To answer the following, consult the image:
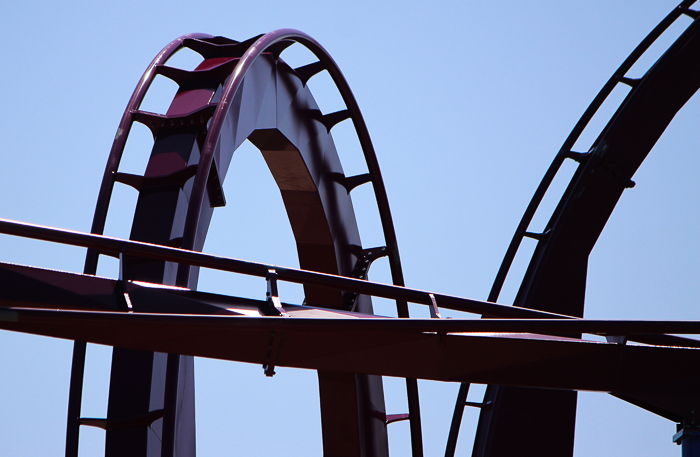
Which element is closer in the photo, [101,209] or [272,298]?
[272,298]

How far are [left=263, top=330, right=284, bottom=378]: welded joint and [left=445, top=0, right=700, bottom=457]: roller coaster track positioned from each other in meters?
7.28

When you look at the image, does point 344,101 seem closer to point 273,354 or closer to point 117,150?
point 117,150

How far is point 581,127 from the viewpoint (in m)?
12.9

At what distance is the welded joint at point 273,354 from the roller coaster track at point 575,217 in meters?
7.28

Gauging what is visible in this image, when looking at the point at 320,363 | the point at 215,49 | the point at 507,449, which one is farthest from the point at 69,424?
the point at 507,449

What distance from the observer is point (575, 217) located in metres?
13.3

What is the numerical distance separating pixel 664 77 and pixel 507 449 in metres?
6.76

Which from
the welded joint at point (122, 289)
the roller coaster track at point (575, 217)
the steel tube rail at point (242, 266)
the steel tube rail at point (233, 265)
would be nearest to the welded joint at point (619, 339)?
the steel tube rail at point (242, 266)

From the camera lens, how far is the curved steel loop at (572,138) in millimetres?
12781

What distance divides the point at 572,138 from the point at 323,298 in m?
5.13

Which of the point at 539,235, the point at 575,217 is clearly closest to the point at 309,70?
the point at 539,235

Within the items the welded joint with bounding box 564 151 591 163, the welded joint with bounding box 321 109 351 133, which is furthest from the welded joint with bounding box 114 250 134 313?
the welded joint with bounding box 564 151 591 163

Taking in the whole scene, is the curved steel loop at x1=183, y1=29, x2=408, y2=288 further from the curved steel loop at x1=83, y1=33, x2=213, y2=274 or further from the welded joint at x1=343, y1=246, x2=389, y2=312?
the curved steel loop at x1=83, y1=33, x2=213, y2=274

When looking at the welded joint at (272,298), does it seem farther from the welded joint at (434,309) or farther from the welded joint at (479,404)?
the welded joint at (479,404)
